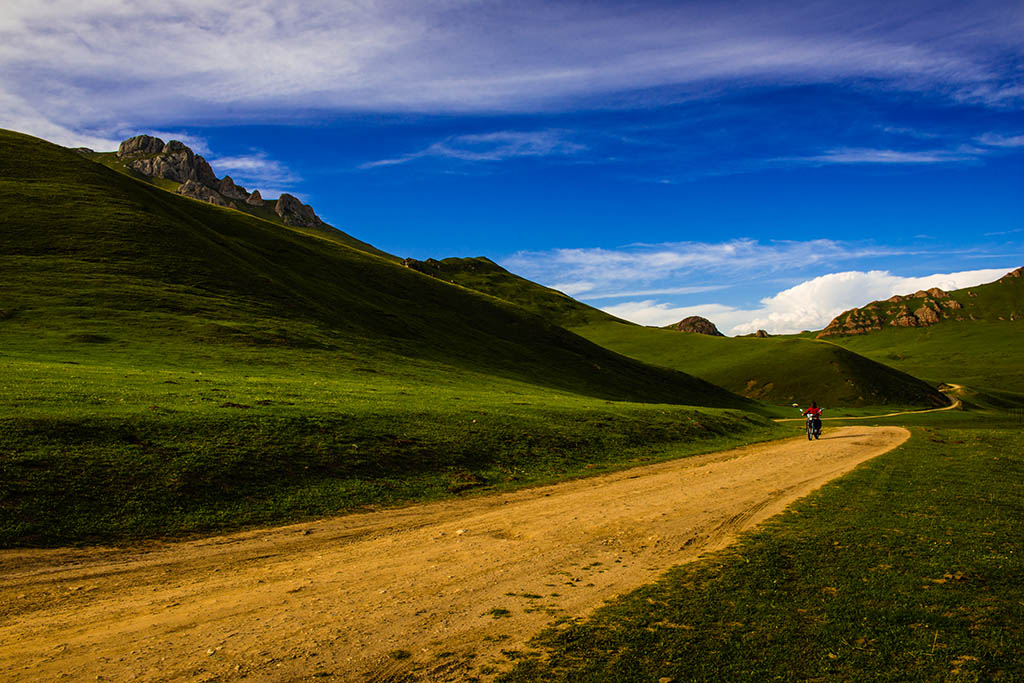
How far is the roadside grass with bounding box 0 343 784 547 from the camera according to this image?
1686cm

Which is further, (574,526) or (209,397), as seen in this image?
(209,397)

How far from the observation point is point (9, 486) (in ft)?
52.9

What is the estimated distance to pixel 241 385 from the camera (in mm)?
35844

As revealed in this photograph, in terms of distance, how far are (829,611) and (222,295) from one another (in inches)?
2780

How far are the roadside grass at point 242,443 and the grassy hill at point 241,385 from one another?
11 centimetres

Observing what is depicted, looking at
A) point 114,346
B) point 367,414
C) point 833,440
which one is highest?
point 114,346

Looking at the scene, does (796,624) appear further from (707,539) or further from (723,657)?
(707,539)

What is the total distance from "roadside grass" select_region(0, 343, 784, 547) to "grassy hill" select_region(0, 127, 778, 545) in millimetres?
108

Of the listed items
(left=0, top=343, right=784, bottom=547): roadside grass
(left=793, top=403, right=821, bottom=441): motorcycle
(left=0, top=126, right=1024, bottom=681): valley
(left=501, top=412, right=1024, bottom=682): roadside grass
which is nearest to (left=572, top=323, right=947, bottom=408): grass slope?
(left=793, top=403, right=821, bottom=441): motorcycle

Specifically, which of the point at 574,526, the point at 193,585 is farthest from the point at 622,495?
the point at 193,585

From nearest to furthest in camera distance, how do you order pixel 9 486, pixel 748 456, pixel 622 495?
pixel 9 486, pixel 622 495, pixel 748 456

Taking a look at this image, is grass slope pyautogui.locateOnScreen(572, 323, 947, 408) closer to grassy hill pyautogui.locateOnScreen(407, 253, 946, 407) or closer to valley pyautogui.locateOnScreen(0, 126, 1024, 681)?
grassy hill pyautogui.locateOnScreen(407, 253, 946, 407)

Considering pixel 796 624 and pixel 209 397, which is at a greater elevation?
pixel 209 397

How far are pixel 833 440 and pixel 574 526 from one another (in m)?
35.9
